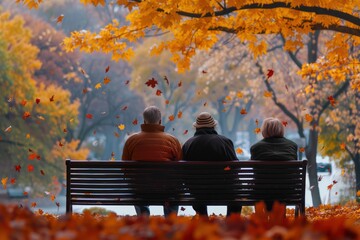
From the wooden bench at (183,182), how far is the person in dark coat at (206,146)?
30cm

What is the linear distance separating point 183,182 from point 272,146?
3.58 ft

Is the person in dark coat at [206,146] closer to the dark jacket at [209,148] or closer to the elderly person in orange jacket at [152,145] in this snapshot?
the dark jacket at [209,148]

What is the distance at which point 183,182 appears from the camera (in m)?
9.42

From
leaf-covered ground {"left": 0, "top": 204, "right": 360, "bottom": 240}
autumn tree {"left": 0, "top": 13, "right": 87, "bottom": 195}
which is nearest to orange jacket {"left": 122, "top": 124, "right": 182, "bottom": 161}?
leaf-covered ground {"left": 0, "top": 204, "right": 360, "bottom": 240}

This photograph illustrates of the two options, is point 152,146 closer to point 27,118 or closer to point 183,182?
point 183,182

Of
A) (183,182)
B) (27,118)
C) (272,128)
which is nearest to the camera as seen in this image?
(183,182)

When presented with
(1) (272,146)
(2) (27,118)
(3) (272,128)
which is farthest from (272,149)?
(2) (27,118)

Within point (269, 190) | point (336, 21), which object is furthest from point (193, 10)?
point (269, 190)

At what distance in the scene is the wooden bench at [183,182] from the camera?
30.8 ft

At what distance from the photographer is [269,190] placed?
31.7ft

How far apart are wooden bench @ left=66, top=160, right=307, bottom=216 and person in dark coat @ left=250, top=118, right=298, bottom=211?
0.33m

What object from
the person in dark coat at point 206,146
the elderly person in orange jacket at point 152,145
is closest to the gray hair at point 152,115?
the elderly person in orange jacket at point 152,145

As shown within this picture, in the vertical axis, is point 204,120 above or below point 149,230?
above

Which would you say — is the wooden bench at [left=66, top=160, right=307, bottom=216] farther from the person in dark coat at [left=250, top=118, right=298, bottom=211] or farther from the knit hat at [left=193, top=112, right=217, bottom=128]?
the knit hat at [left=193, top=112, right=217, bottom=128]
